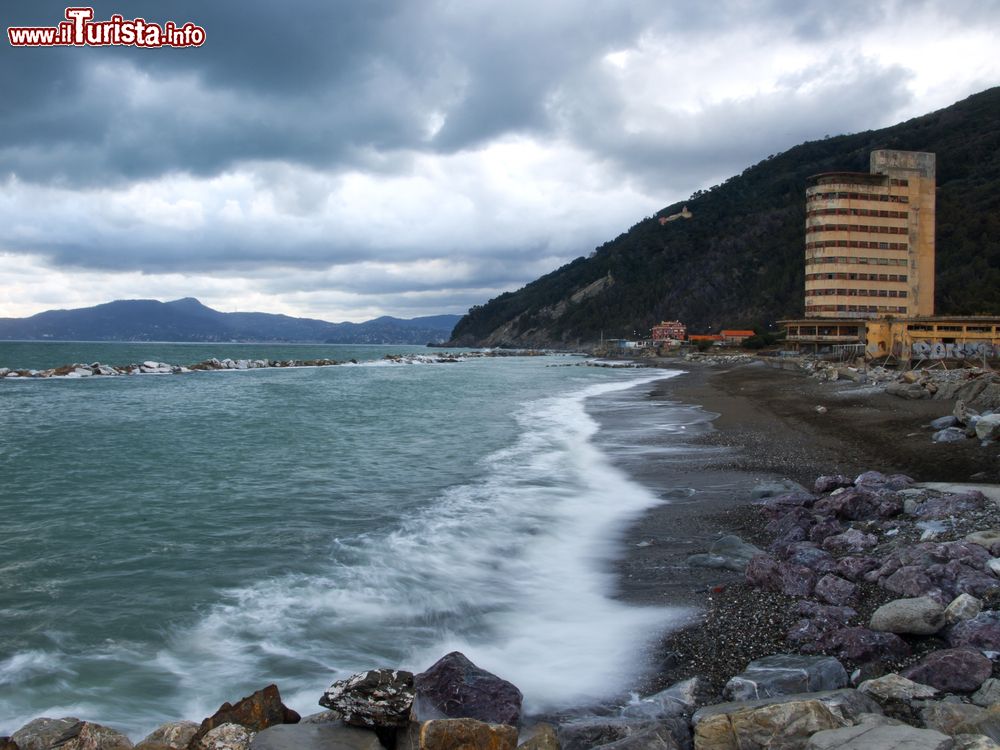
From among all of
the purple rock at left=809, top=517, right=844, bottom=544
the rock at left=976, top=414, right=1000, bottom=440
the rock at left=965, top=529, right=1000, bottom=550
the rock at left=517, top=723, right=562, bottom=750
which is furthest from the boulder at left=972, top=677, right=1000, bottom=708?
the rock at left=976, top=414, right=1000, bottom=440

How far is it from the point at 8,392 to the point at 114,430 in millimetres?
21604

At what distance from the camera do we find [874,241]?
70.1 metres

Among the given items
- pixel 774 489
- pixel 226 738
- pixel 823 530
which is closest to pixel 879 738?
pixel 226 738

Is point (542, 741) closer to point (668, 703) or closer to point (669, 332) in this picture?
point (668, 703)

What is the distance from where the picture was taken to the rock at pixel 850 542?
8555 mm

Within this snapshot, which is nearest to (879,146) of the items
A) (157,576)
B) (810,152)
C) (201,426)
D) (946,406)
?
(810,152)

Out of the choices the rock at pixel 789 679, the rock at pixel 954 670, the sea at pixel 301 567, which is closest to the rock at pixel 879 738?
the rock at pixel 789 679

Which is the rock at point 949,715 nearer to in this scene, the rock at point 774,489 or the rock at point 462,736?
the rock at point 462,736

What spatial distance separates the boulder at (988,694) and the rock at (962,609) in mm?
1120

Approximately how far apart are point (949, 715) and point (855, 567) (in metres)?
3.42

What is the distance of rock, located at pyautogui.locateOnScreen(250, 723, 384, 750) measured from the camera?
4445 mm

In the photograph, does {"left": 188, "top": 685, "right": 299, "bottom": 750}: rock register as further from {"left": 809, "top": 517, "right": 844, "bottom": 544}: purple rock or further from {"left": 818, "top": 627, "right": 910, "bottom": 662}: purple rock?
{"left": 809, "top": 517, "right": 844, "bottom": 544}: purple rock

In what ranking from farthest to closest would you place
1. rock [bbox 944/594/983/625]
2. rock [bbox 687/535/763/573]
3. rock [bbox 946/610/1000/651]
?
rock [bbox 687/535/763/573], rock [bbox 944/594/983/625], rock [bbox 946/610/1000/651]

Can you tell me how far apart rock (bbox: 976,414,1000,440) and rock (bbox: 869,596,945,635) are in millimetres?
10061
